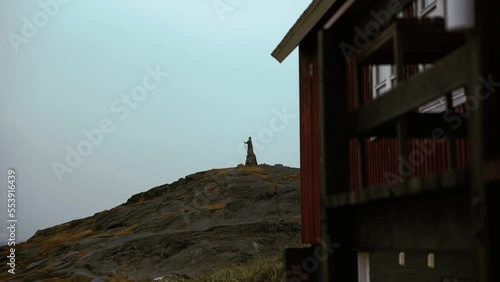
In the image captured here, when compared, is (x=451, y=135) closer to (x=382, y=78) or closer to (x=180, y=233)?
(x=382, y=78)

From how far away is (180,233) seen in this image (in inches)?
1182

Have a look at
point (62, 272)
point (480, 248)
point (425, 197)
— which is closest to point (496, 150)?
point (480, 248)

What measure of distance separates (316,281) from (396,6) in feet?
20.8

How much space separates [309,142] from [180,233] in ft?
52.8

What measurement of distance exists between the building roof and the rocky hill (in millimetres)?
9789

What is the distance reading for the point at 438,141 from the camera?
9.45 metres

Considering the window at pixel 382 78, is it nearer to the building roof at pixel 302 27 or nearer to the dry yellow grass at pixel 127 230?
the building roof at pixel 302 27

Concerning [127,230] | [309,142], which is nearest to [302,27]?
[309,142]

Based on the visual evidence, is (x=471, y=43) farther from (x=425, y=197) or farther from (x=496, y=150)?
(x=425, y=197)

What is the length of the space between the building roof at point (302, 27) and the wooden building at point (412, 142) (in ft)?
3.37

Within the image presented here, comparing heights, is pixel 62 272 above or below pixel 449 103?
below

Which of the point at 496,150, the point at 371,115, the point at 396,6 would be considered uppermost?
the point at 396,6

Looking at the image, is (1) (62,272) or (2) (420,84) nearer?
(2) (420,84)

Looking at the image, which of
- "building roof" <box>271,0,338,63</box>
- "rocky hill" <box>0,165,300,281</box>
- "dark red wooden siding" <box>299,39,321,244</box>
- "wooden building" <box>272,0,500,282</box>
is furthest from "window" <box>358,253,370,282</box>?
"rocky hill" <box>0,165,300,281</box>
